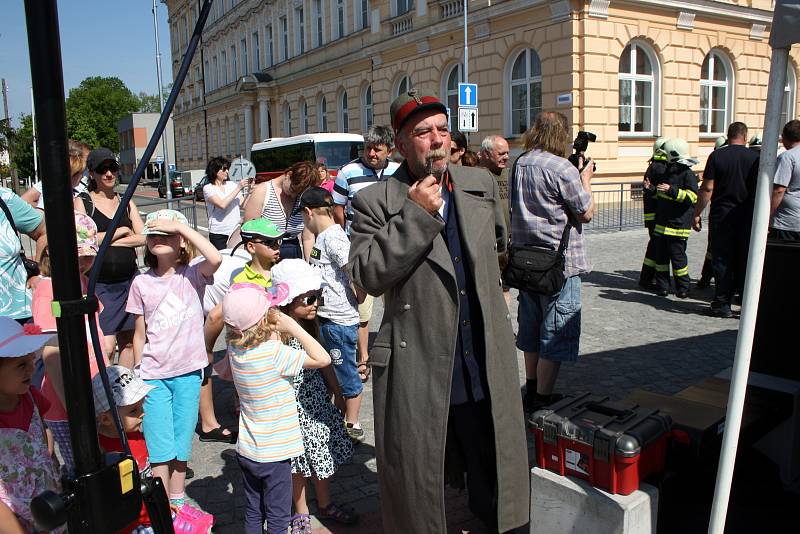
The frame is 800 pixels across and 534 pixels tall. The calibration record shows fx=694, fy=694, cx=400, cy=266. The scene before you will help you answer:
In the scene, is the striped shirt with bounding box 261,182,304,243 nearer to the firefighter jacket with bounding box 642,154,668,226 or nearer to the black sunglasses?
the black sunglasses

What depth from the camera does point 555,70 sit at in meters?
19.7

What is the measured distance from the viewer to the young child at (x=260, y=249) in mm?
3947

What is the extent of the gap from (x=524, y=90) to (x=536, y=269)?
1806 cm

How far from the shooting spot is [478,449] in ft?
9.18

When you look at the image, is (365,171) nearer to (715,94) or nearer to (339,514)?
(339,514)

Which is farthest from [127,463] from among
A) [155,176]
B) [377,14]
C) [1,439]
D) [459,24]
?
[155,176]

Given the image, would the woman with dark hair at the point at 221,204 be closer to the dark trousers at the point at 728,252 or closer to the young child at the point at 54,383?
the young child at the point at 54,383

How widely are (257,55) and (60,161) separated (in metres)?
44.9

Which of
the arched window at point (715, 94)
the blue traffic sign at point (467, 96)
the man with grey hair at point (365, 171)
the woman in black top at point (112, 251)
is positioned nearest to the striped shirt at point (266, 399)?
the woman in black top at point (112, 251)

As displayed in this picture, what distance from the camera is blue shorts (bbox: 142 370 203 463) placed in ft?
11.0

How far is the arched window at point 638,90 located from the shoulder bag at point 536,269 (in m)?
17.3

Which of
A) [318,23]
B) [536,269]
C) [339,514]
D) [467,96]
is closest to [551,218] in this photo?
[536,269]

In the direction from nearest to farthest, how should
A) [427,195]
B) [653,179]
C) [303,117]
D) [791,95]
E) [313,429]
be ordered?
[427,195] < [313,429] < [653,179] < [791,95] < [303,117]

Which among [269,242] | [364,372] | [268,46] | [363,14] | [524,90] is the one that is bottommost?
[364,372]
